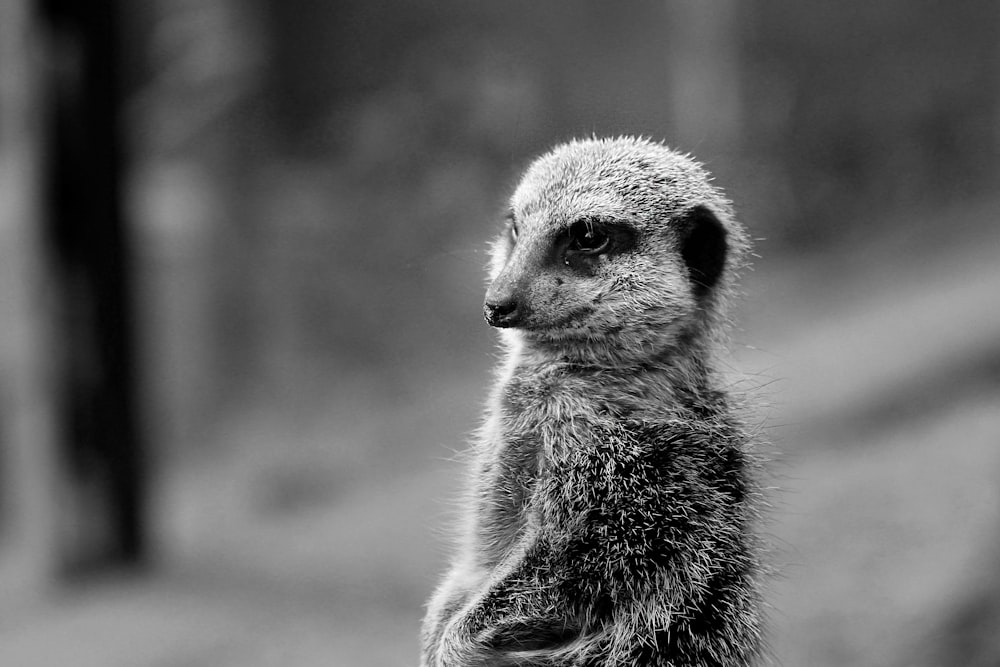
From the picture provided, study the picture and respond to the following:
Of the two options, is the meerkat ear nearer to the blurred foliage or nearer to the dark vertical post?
the blurred foliage

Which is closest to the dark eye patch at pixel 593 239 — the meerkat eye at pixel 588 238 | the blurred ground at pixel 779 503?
the meerkat eye at pixel 588 238

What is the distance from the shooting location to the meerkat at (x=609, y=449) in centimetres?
144

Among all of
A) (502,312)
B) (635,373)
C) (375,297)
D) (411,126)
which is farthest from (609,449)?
(375,297)

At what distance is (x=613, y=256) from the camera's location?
160 centimetres

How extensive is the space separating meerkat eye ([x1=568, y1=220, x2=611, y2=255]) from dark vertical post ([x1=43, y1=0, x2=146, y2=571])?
3.70m

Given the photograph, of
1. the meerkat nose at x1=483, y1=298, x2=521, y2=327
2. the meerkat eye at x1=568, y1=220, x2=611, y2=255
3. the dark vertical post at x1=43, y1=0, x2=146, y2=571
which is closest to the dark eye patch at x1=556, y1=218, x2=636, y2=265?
the meerkat eye at x1=568, y1=220, x2=611, y2=255

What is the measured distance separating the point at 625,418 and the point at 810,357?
16.9ft

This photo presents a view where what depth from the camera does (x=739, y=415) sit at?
1.67 meters

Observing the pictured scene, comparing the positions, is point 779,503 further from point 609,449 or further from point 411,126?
point 411,126

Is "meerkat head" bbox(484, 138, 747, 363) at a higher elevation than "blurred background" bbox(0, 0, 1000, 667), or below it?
below

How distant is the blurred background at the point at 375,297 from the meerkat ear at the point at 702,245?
18.6 inches

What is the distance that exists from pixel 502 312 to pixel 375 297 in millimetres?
5399

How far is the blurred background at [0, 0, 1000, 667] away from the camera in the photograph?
4.07m

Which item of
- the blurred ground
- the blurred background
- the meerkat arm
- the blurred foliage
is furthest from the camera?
the blurred foliage
